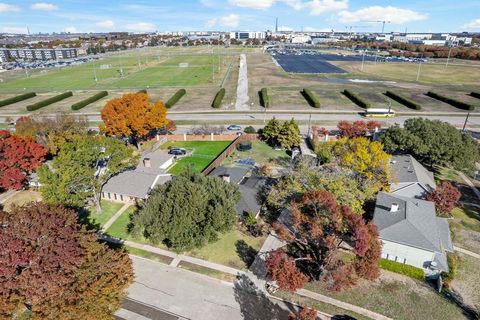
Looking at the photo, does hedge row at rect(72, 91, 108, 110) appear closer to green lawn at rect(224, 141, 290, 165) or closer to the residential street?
green lawn at rect(224, 141, 290, 165)

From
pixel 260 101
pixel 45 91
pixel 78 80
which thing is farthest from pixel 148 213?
pixel 78 80

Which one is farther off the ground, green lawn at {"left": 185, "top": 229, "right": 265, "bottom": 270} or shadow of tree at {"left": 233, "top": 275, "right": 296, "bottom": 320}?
green lawn at {"left": 185, "top": 229, "right": 265, "bottom": 270}

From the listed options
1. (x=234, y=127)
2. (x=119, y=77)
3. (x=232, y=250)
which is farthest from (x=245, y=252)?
(x=119, y=77)

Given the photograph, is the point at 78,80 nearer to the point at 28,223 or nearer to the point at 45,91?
the point at 45,91

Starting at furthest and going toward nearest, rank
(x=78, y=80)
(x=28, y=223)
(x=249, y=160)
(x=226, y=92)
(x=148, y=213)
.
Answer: (x=78, y=80), (x=226, y=92), (x=249, y=160), (x=148, y=213), (x=28, y=223)

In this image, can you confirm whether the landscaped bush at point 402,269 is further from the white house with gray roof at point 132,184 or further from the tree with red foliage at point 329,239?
the white house with gray roof at point 132,184

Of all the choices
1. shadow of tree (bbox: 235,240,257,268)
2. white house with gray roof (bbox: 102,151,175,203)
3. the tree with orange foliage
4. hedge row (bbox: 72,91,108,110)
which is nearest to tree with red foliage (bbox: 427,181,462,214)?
shadow of tree (bbox: 235,240,257,268)
